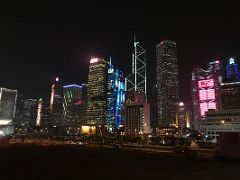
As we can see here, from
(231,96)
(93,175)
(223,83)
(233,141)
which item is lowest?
(93,175)

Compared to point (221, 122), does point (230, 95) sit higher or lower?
higher

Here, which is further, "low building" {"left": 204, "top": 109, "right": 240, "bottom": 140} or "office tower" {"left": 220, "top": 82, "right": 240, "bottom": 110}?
"office tower" {"left": 220, "top": 82, "right": 240, "bottom": 110}

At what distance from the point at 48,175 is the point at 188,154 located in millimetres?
20603

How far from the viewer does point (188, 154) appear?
3419 cm

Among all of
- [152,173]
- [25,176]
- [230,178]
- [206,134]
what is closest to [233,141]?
[230,178]

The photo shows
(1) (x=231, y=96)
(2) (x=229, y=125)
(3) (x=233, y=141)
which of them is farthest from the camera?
(1) (x=231, y=96)

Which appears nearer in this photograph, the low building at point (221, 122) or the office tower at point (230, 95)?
the low building at point (221, 122)

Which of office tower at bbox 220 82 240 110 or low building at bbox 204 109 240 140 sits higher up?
office tower at bbox 220 82 240 110

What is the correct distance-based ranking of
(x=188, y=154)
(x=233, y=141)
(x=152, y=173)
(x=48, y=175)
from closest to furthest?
(x=48, y=175)
(x=152, y=173)
(x=233, y=141)
(x=188, y=154)

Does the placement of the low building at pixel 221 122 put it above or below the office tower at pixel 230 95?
below

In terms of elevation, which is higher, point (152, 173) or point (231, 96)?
point (231, 96)

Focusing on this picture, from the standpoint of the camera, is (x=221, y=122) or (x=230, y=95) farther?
(x=230, y=95)

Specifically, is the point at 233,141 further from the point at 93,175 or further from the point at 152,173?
the point at 93,175

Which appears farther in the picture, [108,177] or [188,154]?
[188,154]
